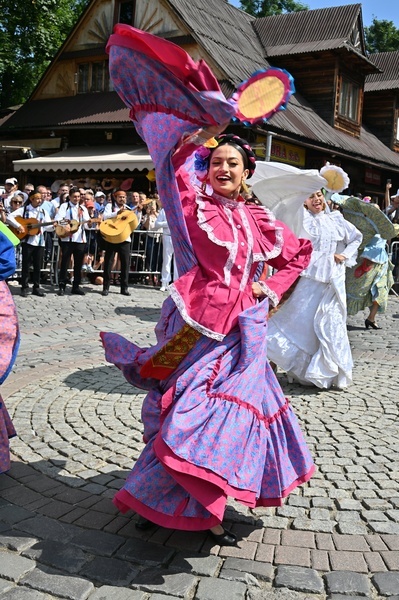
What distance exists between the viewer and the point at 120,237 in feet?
40.2

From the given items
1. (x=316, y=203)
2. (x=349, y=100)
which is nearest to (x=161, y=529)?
(x=316, y=203)

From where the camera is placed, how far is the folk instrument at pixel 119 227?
1220cm

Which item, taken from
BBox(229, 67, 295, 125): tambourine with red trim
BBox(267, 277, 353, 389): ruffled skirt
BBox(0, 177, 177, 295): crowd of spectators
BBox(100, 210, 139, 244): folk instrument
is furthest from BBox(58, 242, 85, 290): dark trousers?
BBox(229, 67, 295, 125): tambourine with red trim

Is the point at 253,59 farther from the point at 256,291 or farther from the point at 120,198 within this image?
the point at 256,291

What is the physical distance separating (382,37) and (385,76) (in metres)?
19.7

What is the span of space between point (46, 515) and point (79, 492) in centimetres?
31

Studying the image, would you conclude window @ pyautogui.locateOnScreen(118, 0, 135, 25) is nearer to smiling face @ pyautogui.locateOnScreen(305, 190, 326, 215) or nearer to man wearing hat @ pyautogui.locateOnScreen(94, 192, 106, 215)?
man wearing hat @ pyautogui.locateOnScreen(94, 192, 106, 215)

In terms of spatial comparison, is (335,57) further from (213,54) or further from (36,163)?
(36,163)

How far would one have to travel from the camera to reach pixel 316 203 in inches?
255

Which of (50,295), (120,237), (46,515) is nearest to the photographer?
(46,515)

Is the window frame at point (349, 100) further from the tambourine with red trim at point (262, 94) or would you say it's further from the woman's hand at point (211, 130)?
the woman's hand at point (211, 130)

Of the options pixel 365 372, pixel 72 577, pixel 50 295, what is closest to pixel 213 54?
pixel 50 295

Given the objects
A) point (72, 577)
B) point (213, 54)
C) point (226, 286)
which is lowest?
point (72, 577)

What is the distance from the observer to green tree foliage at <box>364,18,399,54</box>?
43.8 metres
